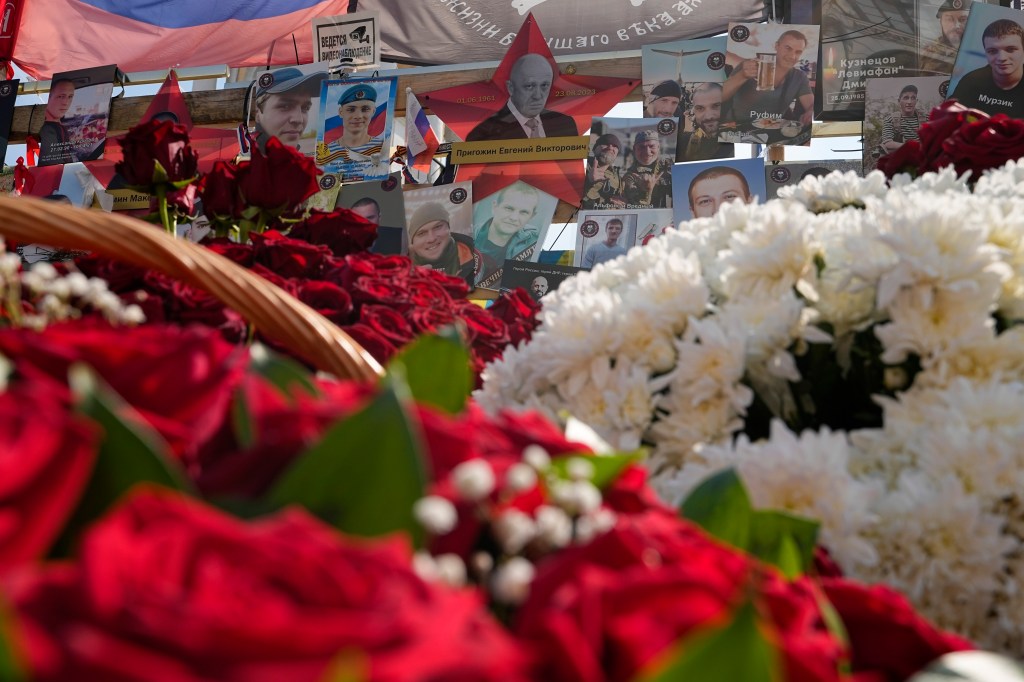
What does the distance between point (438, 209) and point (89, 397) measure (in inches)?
101

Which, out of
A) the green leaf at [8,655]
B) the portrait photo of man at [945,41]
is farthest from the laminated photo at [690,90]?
the green leaf at [8,655]

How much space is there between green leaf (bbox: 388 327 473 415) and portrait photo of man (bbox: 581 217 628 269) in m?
2.25

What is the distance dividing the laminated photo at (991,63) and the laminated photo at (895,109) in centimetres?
6

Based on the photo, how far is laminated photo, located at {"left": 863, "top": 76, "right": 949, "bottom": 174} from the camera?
2615 millimetres

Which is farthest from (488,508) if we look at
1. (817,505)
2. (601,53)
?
(601,53)

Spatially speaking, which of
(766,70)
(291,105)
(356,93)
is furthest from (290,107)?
(766,70)

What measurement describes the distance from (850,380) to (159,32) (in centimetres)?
361

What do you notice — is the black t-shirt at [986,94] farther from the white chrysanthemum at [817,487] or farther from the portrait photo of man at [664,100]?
the white chrysanthemum at [817,487]

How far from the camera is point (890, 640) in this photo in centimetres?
37

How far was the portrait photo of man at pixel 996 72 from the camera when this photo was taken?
252cm

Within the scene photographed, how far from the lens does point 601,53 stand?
3.02 meters

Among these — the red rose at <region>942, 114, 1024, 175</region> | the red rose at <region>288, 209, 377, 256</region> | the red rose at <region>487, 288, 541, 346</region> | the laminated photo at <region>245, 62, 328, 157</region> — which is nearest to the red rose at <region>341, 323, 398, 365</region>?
the red rose at <region>487, 288, 541, 346</region>

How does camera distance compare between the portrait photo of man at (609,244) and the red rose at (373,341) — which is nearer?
the red rose at (373,341)

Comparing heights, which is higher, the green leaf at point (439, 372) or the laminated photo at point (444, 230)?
the green leaf at point (439, 372)
